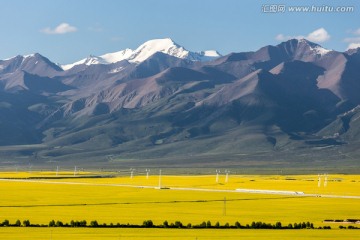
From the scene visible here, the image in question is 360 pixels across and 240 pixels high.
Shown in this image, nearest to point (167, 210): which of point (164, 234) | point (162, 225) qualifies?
point (162, 225)

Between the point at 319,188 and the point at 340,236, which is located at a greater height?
the point at 319,188

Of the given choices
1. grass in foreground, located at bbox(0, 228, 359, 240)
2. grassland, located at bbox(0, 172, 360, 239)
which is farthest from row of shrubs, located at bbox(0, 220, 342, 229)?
grass in foreground, located at bbox(0, 228, 359, 240)

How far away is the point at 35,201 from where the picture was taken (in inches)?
4114

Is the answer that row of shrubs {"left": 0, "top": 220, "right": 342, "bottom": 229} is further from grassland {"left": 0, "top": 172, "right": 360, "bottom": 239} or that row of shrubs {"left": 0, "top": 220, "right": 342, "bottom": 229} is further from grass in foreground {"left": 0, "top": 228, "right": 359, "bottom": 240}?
grass in foreground {"left": 0, "top": 228, "right": 359, "bottom": 240}

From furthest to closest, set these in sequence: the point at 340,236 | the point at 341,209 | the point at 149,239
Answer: the point at 341,209
the point at 340,236
the point at 149,239

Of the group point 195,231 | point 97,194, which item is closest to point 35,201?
point 97,194

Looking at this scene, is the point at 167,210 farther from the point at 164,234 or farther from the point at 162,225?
the point at 164,234

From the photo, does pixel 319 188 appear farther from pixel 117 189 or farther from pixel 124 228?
pixel 124 228

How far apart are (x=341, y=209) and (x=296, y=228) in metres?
23.8

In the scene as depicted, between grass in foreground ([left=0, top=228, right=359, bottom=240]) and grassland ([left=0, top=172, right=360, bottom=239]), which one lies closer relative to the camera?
grass in foreground ([left=0, top=228, right=359, bottom=240])

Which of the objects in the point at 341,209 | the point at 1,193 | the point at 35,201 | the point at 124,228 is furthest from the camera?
the point at 1,193


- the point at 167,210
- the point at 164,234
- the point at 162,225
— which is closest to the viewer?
the point at 164,234

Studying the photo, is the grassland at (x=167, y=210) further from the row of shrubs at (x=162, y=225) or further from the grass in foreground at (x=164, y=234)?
the row of shrubs at (x=162, y=225)

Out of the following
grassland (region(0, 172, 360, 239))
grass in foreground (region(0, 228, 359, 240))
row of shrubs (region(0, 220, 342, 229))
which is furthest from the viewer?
row of shrubs (region(0, 220, 342, 229))
